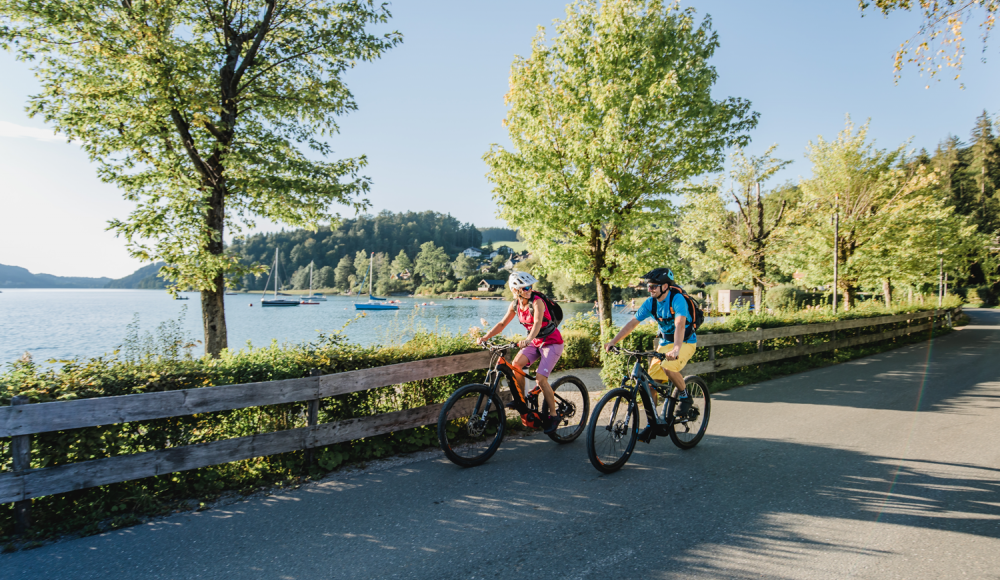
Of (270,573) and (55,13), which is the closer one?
(270,573)

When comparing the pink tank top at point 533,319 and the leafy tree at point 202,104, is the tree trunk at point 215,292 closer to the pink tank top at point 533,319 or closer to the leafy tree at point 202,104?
the leafy tree at point 202,104

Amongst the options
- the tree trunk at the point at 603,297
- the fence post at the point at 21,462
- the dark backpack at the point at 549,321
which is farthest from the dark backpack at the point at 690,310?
the tree trunk at the point at 603,297

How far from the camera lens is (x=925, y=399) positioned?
848cm

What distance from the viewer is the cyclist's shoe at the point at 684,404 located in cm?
565

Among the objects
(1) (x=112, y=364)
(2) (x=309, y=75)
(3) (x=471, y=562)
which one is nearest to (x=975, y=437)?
(3) (x=471, y=562)

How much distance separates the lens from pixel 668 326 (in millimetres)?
5660

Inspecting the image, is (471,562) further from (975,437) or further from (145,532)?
(975,437)

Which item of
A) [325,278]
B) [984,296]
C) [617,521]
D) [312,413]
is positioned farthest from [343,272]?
[617,521]

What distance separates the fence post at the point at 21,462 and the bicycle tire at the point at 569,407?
14.8 feet

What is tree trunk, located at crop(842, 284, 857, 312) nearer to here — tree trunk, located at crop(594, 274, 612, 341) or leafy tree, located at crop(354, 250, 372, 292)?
tree trunk, located at crop(594, 274, 612, 341)

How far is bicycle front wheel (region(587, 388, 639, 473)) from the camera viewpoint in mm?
4770

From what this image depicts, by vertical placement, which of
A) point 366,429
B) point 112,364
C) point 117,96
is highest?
point 117,96

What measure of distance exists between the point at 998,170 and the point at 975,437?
297ft

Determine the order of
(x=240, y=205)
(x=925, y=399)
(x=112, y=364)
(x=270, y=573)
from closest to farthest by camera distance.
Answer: (x=270, y=573) < (x=112, y=364) < (x=925, y=399) < (x=240, y=205)
